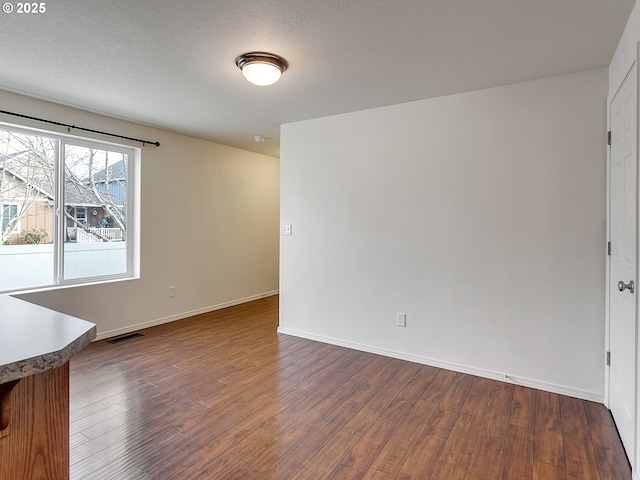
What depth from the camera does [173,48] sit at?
2.28 metres

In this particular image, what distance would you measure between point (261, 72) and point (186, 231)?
9.34 feet

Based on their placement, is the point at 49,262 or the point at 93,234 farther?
the point at 93,234

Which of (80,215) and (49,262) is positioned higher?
(80,215)

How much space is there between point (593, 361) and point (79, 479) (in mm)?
3231

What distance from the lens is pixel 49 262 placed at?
3.49 m

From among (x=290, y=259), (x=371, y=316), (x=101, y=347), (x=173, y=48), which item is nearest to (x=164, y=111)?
(x=173, y=48)

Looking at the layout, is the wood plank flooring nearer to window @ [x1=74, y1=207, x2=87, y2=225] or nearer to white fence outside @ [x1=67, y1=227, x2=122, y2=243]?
white fence outside @ [x1=67, y1=227, x2=122, y2=243]

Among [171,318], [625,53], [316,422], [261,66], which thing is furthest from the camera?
[171,318]

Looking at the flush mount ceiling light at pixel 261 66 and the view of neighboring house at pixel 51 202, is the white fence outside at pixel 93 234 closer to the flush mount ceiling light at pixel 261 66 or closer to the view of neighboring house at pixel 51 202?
the view of neighboring house at pixel 51 202

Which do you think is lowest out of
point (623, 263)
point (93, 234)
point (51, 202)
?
point (623, 263)

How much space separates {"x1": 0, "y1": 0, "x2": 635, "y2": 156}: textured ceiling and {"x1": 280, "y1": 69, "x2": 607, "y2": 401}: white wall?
31 cm

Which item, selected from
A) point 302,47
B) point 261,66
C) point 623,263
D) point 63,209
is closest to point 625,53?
point 623,263

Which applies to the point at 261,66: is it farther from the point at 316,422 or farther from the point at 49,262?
the point at 49,262

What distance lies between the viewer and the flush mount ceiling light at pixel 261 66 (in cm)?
236
